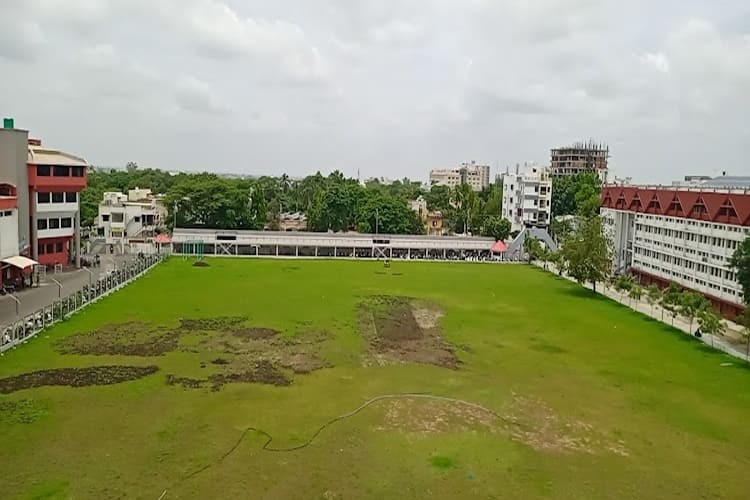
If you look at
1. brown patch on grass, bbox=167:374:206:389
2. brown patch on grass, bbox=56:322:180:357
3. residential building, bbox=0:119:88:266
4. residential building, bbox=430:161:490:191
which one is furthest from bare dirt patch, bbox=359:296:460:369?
residential building, bbox=430:161:490:191

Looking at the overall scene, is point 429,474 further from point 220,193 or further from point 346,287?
point 220,193

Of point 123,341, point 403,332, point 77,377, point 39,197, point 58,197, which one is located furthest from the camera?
point 58,197

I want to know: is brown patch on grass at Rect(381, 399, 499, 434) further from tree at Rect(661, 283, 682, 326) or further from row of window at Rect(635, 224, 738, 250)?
row of window at Rect(635, 224, 738, 250)

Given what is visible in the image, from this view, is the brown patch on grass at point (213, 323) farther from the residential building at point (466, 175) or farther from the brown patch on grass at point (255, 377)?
the residential building at point (466, 175)

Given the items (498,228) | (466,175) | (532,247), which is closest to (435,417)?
(532,247)

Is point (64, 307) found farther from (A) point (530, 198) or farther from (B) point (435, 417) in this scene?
(A) point (530, 198)

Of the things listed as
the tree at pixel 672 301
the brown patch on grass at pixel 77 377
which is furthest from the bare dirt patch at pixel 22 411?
the tree at pixel 672 301
